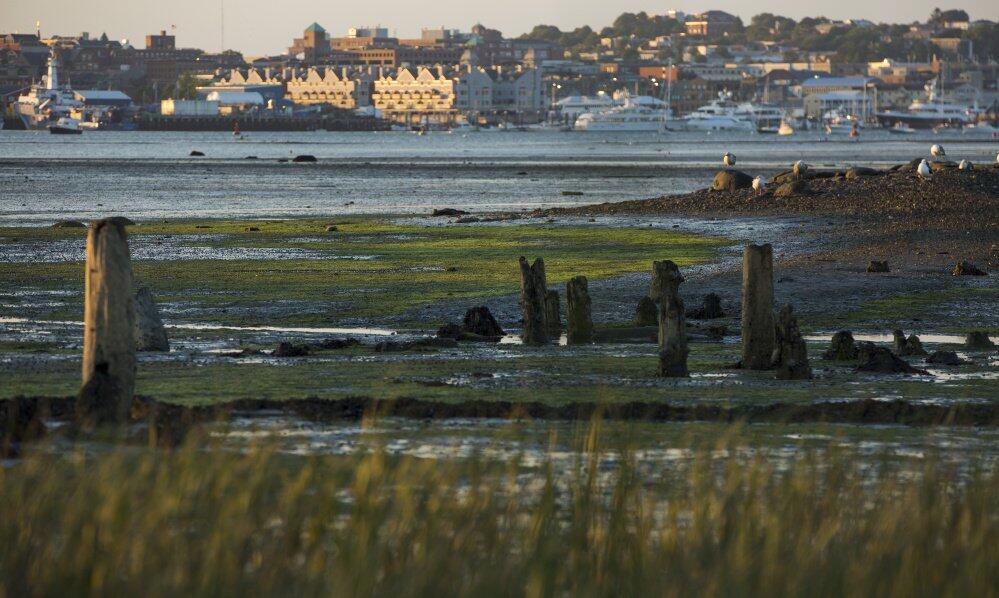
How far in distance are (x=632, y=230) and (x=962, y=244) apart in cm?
871

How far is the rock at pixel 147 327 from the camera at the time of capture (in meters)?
17.4

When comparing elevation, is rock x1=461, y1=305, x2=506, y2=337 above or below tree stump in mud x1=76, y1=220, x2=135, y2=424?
below

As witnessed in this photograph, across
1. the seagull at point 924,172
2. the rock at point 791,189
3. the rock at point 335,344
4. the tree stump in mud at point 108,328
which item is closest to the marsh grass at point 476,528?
the tree stump in mud at point 108,328

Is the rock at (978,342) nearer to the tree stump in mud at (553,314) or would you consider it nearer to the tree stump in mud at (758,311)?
the tree stump in mud at (758,311)

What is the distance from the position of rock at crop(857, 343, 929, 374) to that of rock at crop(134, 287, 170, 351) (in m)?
6.66

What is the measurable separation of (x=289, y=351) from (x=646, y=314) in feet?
15.8

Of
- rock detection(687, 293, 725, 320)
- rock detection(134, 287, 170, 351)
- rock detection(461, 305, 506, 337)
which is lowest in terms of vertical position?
rock detection(687, 293, 725, 320)

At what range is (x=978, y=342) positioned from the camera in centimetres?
1833

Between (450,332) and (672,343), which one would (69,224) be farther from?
(672,343)

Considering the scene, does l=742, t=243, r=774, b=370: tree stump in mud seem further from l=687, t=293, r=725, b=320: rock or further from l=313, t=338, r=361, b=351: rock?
l=687, t=293, r=725, b=320: rock

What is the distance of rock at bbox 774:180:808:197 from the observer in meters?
45.6

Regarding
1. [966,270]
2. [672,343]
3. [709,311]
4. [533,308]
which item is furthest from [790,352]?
[966,270]

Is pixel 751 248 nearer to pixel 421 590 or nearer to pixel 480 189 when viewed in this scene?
pixel 421 590

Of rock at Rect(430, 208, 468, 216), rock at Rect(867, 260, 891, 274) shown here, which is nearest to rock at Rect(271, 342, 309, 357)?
rock at Rect(867, 260, 891, 274)
